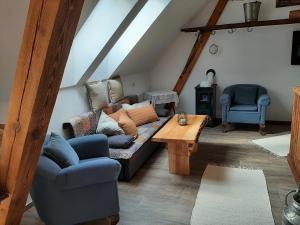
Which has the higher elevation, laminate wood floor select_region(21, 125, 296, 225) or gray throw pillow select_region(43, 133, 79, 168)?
gray throw pillow select_region(43, 133, 79, 168)

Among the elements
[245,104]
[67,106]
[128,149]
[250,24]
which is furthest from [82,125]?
[250,24]

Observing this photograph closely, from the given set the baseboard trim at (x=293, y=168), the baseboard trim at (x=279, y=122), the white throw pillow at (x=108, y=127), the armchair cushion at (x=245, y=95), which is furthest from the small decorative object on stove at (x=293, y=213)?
the baseboard trim at (x=279, y=122)

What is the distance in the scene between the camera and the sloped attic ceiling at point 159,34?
12.7 ft

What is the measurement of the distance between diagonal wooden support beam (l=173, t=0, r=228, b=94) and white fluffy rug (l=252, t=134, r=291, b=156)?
209cm

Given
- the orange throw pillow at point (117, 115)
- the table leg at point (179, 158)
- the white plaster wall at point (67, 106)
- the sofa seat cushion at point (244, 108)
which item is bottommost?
the table leg at point (179, 158)

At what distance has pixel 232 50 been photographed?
5121mm

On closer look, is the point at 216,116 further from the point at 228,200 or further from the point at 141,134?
the point at 228,200

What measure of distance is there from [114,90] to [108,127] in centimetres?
96

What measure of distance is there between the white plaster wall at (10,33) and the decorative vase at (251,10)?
13.6 feet

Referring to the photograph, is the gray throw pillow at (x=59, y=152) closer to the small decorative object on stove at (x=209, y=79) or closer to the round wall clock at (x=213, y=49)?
the small decorative object on stove at (x=209, y=79)

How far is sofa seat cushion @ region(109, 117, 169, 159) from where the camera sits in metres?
2.86

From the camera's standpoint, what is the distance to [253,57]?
503 cm

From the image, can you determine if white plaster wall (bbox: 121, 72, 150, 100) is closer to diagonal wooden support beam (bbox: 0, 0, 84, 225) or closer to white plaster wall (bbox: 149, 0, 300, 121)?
white plaster wall (bbox: 149, 0, 300, 121)

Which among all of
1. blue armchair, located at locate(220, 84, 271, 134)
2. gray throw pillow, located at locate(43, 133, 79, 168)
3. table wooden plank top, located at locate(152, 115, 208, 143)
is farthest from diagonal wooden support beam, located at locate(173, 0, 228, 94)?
gray throw pillow, located at locate(43, 133, 79, 168)
